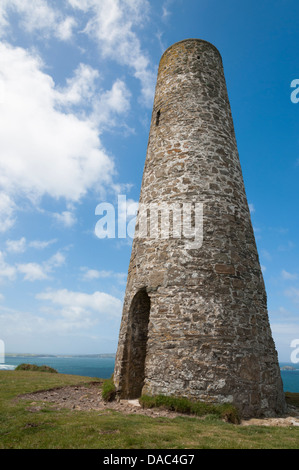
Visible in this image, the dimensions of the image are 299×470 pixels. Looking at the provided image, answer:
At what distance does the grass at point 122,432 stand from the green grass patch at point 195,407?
0.64 feet

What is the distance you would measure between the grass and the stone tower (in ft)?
3.78

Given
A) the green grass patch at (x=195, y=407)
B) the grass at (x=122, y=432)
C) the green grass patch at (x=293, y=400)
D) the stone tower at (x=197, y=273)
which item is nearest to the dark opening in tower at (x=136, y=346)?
the stone tower at (x=197, y=273)

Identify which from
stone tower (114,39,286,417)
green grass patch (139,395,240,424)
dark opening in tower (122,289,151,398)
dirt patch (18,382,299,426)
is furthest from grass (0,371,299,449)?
dark opening in tower (122,289,151,398)

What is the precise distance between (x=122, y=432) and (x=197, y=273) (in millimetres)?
4156

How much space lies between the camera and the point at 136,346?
923 cm

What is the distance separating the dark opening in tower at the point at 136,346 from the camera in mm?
8914

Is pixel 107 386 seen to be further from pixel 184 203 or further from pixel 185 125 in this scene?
pixel 185 125

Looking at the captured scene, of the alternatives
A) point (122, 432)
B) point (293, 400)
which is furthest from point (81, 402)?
point (293, 400)

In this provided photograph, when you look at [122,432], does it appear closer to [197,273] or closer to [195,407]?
[195,407]

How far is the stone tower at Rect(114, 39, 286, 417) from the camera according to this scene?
746 centimetres

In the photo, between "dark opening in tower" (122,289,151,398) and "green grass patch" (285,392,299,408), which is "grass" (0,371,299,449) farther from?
"green grass patch" (285,392,299,408)

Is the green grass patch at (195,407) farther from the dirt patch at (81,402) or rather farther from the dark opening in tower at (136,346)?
the dark opening in tower at (136,346)

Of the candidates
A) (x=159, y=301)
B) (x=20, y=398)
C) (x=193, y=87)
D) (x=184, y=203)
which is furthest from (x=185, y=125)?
(x=20, y=398)
